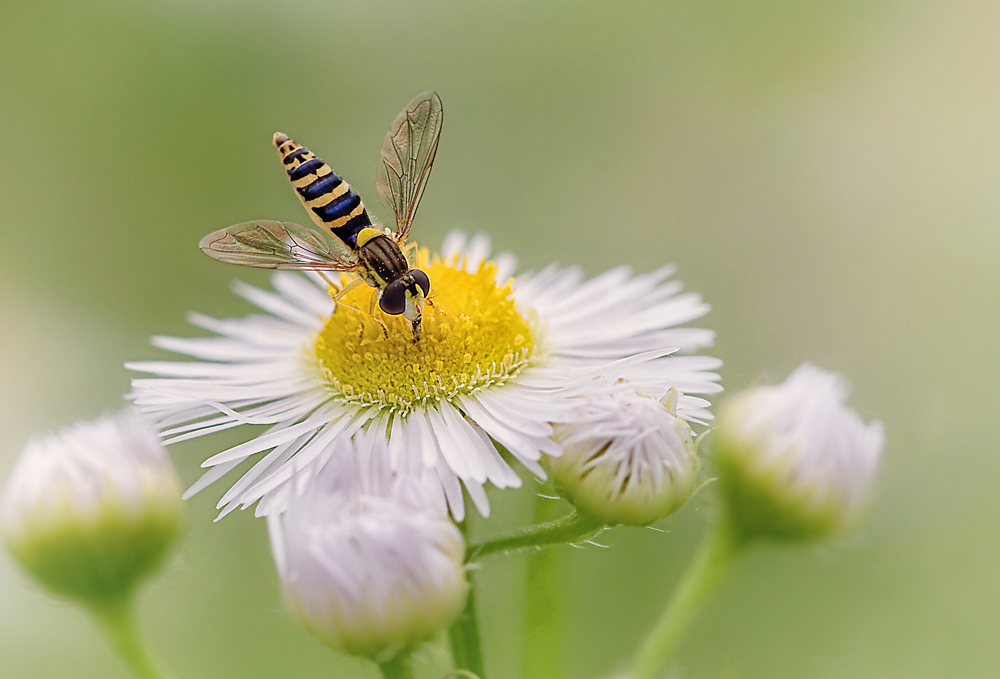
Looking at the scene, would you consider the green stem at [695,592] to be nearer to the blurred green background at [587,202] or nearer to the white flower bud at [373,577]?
the white flower bud at [373,577]

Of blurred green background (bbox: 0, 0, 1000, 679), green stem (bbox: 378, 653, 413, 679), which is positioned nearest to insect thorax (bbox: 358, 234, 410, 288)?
green stem (bbox: 378, 653, 413, 679)

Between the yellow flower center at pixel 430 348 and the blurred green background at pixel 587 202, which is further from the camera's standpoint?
the blurred green background at pixel 587 202

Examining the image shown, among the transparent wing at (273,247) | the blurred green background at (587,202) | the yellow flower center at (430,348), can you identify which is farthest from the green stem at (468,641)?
the blurred green background at (587,202)

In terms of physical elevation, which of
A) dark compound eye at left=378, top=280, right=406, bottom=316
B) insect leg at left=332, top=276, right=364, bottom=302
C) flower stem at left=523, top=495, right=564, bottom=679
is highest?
insect leg at left=332, top=276, right=364, bottom=302

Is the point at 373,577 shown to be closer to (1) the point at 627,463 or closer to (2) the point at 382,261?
(1) the point at 627,463

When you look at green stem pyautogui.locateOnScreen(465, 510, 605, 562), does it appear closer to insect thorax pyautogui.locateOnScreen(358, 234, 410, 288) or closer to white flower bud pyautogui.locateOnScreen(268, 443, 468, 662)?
white flower bud pyautogui.locateOnScreen(268, 443, 468, 662)
